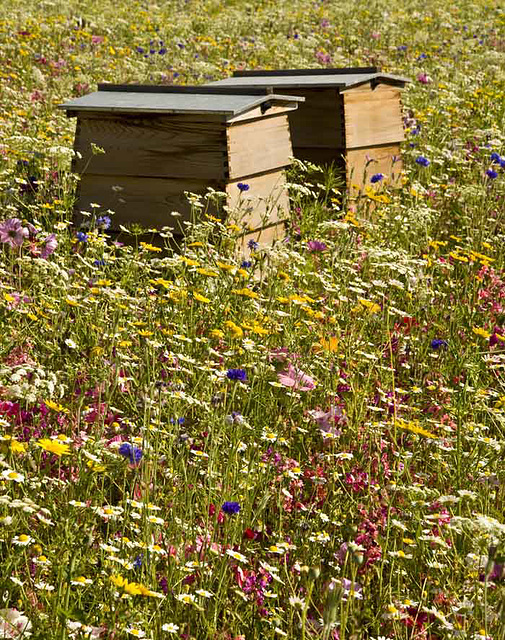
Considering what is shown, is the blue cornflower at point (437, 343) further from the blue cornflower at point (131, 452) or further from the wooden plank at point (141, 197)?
the blue cornflower at point (131, 452)

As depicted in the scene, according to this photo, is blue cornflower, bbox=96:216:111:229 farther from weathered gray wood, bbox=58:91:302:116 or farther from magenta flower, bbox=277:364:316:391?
magenta flower, bbox=277:364:316:391

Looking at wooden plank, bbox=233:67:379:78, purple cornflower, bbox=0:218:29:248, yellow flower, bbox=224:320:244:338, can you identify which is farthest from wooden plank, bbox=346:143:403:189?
yellow flower, bbox=224:320:244:338

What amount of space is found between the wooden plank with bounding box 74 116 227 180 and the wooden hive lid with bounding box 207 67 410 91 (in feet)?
2.47

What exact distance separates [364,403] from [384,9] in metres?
12.5

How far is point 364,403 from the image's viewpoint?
3.49 metres

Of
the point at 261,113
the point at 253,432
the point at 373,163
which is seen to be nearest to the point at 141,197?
the point at 261,113

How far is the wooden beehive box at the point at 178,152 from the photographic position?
4641 mm

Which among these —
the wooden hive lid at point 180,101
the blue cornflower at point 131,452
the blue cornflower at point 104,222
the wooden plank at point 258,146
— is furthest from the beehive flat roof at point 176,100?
the blue cornflower at point 131,452

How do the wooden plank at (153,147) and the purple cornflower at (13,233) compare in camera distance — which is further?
the wooden plank at (153,147)

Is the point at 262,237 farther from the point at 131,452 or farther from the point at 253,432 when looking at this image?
the point at 131,452

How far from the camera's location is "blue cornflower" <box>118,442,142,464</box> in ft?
7.72

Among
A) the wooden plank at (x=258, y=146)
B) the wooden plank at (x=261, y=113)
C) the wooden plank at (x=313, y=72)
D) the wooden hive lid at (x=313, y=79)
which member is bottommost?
the wooden plank at (x=258, y=146)

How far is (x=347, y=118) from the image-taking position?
5738 mm

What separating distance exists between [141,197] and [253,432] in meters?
2.34
